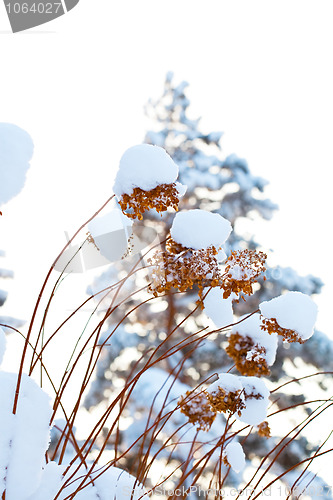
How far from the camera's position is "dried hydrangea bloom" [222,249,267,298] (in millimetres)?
870

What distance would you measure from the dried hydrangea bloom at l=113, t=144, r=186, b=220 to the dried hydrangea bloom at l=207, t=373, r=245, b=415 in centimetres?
42

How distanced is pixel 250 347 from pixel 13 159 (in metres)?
0.70

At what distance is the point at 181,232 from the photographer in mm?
873

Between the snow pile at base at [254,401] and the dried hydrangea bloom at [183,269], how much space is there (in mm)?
307

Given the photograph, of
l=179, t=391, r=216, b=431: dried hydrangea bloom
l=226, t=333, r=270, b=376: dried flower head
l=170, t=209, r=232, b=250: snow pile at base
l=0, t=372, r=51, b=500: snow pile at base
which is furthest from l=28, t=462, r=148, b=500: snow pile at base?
l=170, t=209, r=232, b=250: snow pile at base

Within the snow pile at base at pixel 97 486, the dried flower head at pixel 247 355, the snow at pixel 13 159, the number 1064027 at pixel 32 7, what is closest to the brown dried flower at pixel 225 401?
the dried flower head at pixel 247 355

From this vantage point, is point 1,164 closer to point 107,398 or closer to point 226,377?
point 226,377

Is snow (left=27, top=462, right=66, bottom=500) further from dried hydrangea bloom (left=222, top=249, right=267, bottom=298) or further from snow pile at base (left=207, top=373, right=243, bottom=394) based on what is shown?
dried hydrangea bloom (left=222, top=249, right=267, bottom=298)

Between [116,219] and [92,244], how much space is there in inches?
3.3

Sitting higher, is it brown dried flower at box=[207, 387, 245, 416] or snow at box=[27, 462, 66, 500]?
brown dried flower at box=[207, 387, 245, 416]

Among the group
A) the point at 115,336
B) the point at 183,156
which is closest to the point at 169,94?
the point at 183,156

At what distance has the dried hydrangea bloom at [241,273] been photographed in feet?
2.85

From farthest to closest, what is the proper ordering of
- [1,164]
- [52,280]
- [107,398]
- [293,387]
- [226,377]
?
[107,398], [293,387], [52,280], [226,377], [1,164]

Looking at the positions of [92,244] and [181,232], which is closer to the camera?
[181,232]
